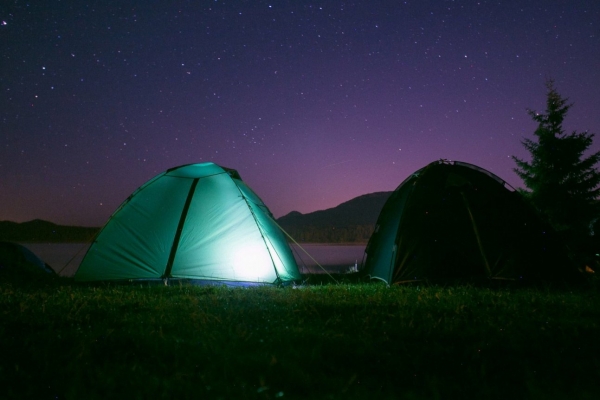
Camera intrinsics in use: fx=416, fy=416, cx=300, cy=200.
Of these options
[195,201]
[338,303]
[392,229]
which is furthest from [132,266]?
[392,229]

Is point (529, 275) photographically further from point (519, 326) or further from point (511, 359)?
point (511, 359)

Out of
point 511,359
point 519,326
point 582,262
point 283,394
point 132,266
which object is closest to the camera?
point 283,394

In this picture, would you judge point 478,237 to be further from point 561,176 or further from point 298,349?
point 561,176

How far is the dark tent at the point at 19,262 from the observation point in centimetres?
952

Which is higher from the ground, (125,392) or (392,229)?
(392,229)

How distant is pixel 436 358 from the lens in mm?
3438

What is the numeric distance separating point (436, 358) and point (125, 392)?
2.38m

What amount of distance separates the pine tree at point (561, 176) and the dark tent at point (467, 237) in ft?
36.9

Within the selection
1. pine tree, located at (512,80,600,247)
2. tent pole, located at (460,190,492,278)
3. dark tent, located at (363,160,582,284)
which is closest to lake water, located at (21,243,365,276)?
dark tent, located at (363,160,582,284)

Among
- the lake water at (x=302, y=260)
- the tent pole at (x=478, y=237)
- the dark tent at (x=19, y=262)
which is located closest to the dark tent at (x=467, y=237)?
the tent pole at (x=478, y=237)

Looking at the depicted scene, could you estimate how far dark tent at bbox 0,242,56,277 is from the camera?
31.2ft

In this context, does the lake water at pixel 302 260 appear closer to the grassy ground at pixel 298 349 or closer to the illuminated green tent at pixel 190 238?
the illuminated green tent at pixel 190 238

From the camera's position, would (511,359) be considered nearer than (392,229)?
Yes

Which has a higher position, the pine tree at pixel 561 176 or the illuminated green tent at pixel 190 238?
the pine tree at pixel 561 176
